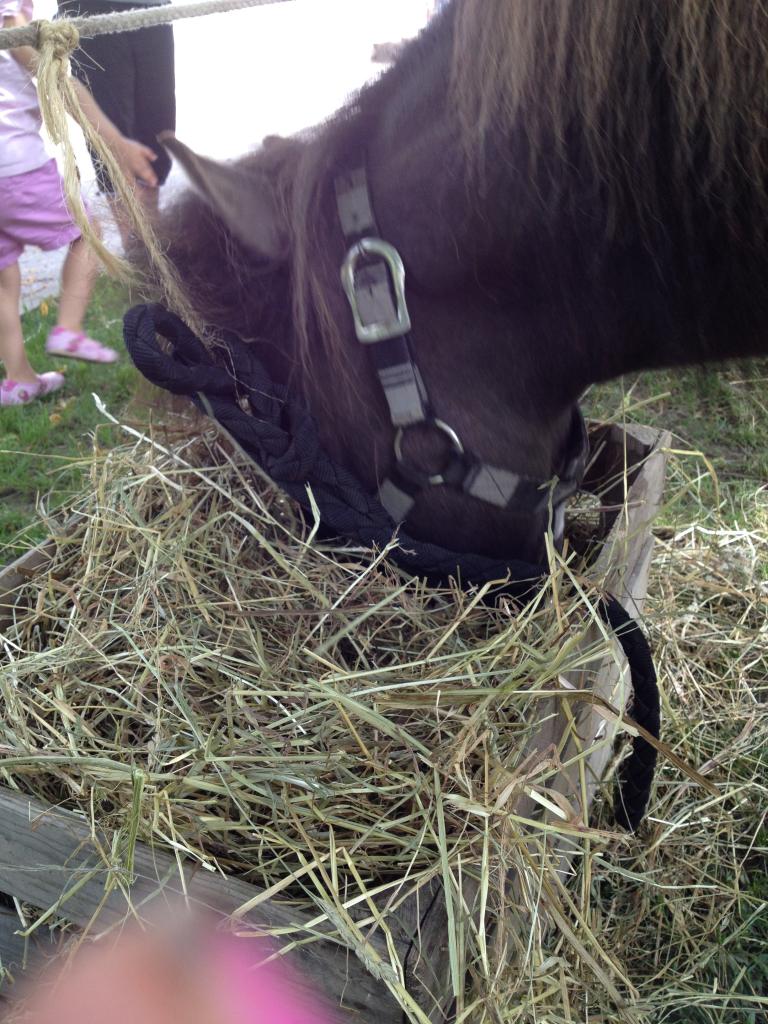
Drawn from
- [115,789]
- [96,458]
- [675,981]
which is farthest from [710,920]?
[96,458]

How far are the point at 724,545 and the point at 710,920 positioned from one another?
892mm

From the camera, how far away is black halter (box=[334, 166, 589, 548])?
37.0 inches

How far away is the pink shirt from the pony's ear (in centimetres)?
202

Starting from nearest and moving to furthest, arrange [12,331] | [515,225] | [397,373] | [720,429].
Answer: [515,225] < [397,373] < [720,429] < [12,331]

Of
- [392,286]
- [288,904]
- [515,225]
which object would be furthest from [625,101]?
[288,904]

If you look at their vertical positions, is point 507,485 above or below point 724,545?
above

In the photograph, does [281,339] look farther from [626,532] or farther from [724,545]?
[724,545]

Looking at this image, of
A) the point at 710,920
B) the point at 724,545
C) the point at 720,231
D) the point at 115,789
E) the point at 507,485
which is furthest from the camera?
the point at 724,545

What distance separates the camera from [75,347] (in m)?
3.02

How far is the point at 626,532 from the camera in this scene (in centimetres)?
125

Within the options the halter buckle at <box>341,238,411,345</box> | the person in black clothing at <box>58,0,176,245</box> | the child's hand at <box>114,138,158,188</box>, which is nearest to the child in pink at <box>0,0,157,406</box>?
the person in black clothing at <box>58,0,176,245</box>

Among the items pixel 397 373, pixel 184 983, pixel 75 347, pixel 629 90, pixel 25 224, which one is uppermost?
pixel 629 90

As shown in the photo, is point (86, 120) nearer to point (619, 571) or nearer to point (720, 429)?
point (619, 571)

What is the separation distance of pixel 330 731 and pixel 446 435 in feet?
1.28
